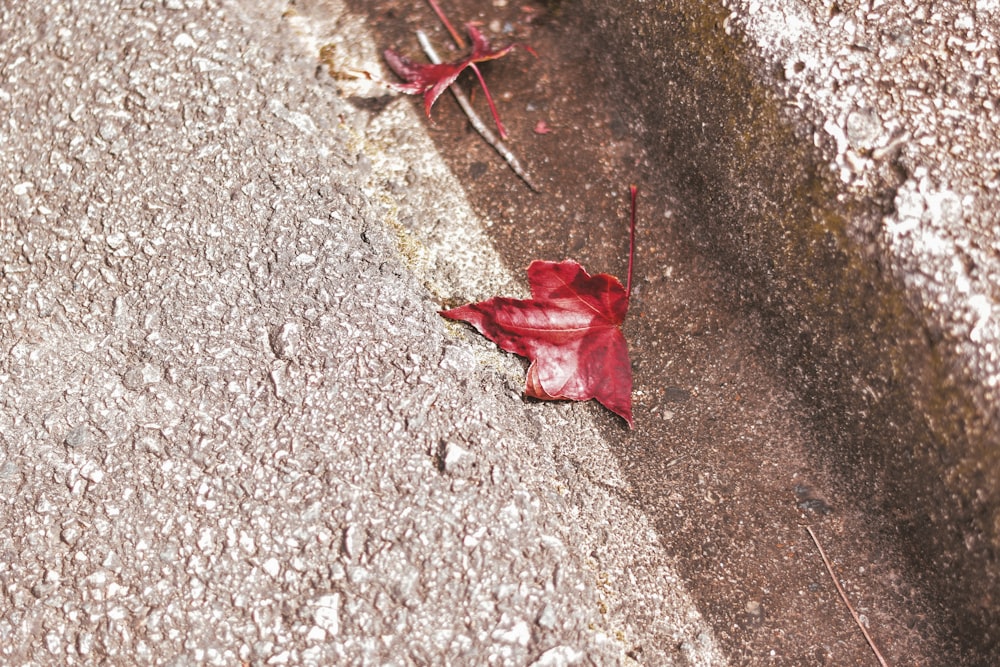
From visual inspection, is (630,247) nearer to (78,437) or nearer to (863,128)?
(863,128)

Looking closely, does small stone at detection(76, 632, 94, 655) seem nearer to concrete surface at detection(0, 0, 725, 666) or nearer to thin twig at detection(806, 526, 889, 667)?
concrete surface at detection(0, 0, 725, 666)

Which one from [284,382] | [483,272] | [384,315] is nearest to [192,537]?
[284,382]

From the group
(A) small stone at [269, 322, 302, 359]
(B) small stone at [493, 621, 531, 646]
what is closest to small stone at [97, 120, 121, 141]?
(A) small stone at [269, 322, 302, 359]

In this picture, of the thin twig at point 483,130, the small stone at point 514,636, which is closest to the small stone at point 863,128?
the thin twig at point 483,130

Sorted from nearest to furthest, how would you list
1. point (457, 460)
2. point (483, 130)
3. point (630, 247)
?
point (457, 460) → point (630, 247) → point (483, 130)

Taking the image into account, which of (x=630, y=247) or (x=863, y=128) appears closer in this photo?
(x=863, y=128)

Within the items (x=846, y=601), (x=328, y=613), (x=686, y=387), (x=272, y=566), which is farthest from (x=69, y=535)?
(x=846, y=601)

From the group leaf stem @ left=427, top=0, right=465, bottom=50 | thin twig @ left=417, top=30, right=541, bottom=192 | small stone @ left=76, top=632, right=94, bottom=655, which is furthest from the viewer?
leaf stem @ left=427, top=0, right=465, bottom=50
